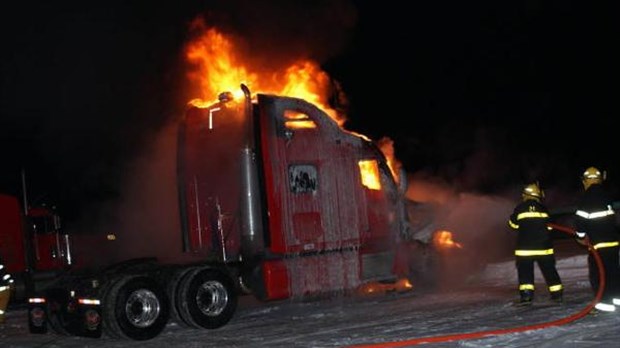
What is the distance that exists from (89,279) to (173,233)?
12.9 ft

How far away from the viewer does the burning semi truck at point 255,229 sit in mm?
9727

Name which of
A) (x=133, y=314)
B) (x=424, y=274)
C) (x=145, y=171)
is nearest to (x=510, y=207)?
(x=424, y=274)

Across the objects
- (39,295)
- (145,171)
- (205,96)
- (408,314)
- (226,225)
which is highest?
(205,96)

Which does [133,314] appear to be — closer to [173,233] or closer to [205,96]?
[173,233]

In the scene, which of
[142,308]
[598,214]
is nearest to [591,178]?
[598,214]

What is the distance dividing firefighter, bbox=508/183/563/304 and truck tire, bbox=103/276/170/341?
483 centimetres

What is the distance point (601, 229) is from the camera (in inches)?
372

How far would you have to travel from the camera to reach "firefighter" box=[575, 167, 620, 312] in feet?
30.1

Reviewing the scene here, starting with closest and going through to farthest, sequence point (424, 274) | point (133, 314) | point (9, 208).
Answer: point (133, 314) → point (424, 274) → point (9, 208)

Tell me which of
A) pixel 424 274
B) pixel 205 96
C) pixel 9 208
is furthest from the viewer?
pixel 9 208

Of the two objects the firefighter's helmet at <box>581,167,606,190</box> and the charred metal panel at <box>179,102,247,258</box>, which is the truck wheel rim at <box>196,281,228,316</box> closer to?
the charred metal panel at <box>179,102,247,258</box>

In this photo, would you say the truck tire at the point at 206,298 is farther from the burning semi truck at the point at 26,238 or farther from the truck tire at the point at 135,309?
the burning semi truck at the point at 26,238

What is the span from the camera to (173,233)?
13.6m

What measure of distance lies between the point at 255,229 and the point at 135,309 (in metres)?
2.01
